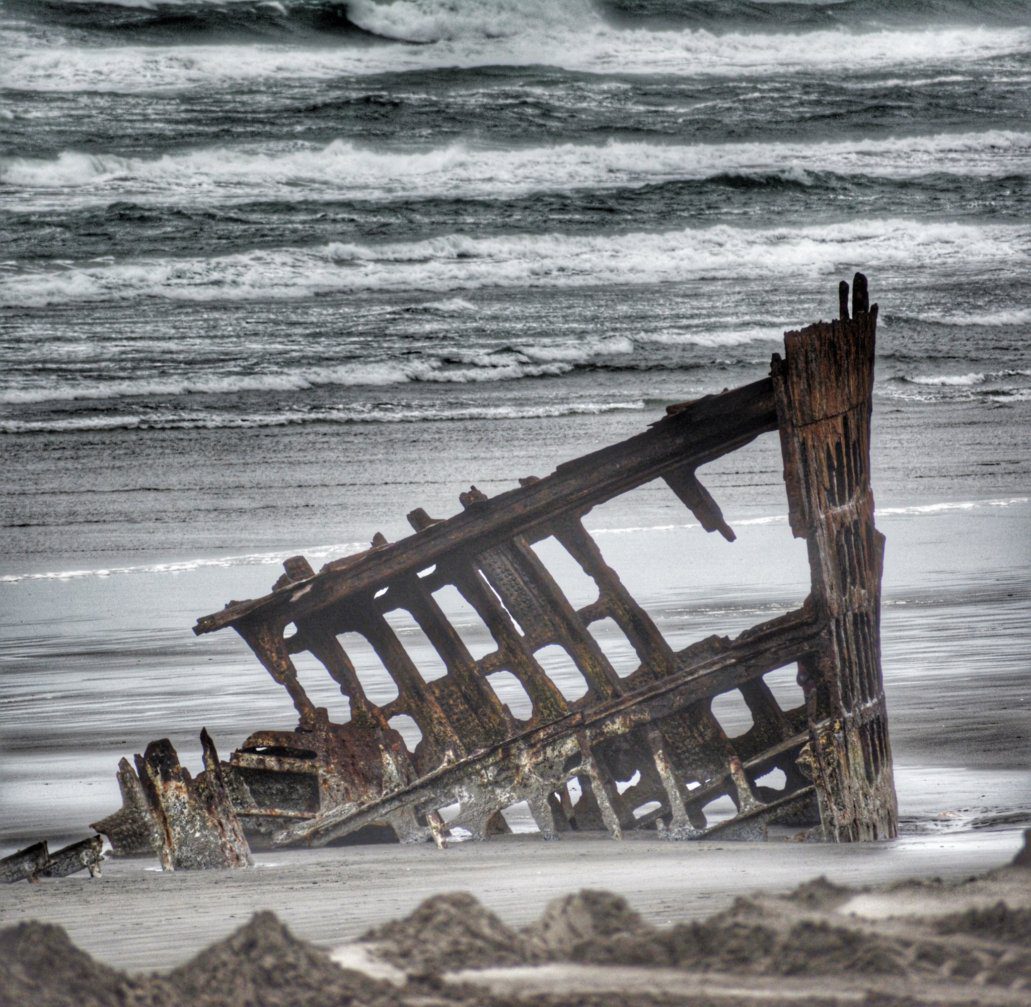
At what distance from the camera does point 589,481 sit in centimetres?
431

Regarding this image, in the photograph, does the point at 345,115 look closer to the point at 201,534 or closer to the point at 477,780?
the point at 201,534

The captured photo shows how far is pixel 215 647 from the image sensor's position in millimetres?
7348

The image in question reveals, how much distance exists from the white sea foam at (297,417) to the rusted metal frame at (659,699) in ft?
35.0

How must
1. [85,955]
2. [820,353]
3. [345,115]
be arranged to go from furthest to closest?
[345,115] → [820,353] → [85,955]

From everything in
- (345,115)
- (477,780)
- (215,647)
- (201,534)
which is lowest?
(477,780)

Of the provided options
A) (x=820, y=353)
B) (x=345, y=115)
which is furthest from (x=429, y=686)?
(x=345, y=115)

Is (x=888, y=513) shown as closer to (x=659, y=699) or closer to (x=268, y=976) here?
(x=659, y=699)

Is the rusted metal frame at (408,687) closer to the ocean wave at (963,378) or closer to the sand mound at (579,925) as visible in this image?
the sand mound at (579,925)

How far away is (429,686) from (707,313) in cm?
1818

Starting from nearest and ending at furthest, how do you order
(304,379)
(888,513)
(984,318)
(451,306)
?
(888,513)
(304,379)
(984,318)
(451,306)

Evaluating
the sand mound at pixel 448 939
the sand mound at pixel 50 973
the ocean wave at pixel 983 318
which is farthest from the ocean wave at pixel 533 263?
the sand mound at pixel 448 939

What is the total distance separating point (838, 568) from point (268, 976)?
7.76 ft

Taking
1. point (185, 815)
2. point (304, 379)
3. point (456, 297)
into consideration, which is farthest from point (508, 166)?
point (185, 815)

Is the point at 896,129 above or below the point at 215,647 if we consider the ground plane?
above
